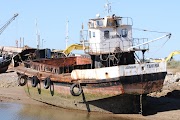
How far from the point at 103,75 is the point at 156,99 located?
4.92 metres

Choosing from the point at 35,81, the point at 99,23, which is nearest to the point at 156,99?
the point at 99,23

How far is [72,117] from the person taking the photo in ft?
66.5

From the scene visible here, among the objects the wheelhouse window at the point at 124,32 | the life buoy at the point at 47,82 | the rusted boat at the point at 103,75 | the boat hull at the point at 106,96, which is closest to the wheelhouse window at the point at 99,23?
the rusted boat at the point at 103,75

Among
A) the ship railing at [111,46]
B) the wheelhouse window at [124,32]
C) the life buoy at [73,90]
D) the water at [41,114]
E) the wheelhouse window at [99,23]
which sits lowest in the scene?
the water at [41,114]

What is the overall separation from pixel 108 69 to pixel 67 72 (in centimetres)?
472

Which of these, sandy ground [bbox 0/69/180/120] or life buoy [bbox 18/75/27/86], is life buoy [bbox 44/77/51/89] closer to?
sandy ground [bbox 0/69/180/120]

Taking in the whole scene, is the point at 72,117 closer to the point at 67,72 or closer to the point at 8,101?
the point at 67,72

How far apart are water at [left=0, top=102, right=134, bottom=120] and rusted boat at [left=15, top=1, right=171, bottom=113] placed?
1.48 ft

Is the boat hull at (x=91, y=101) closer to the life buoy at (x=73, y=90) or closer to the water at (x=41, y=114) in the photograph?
the life buoy at (x=73, y=90)

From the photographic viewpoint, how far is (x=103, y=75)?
19234 millimetres

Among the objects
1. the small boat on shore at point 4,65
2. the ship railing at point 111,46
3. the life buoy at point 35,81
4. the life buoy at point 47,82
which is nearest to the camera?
the ship railing at point 111,46

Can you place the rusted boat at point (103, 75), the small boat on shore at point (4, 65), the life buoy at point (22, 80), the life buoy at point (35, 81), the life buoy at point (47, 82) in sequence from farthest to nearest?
the small boat on shore at point (4, 65), the life buoy at point (22, 80), the life buoy at point (35, 81), the life buoy at point (47, 82), the rusted boat at point (103, 75)

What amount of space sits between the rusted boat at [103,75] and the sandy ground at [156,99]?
126 centimetres

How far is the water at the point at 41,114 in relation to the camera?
65.8 feet
